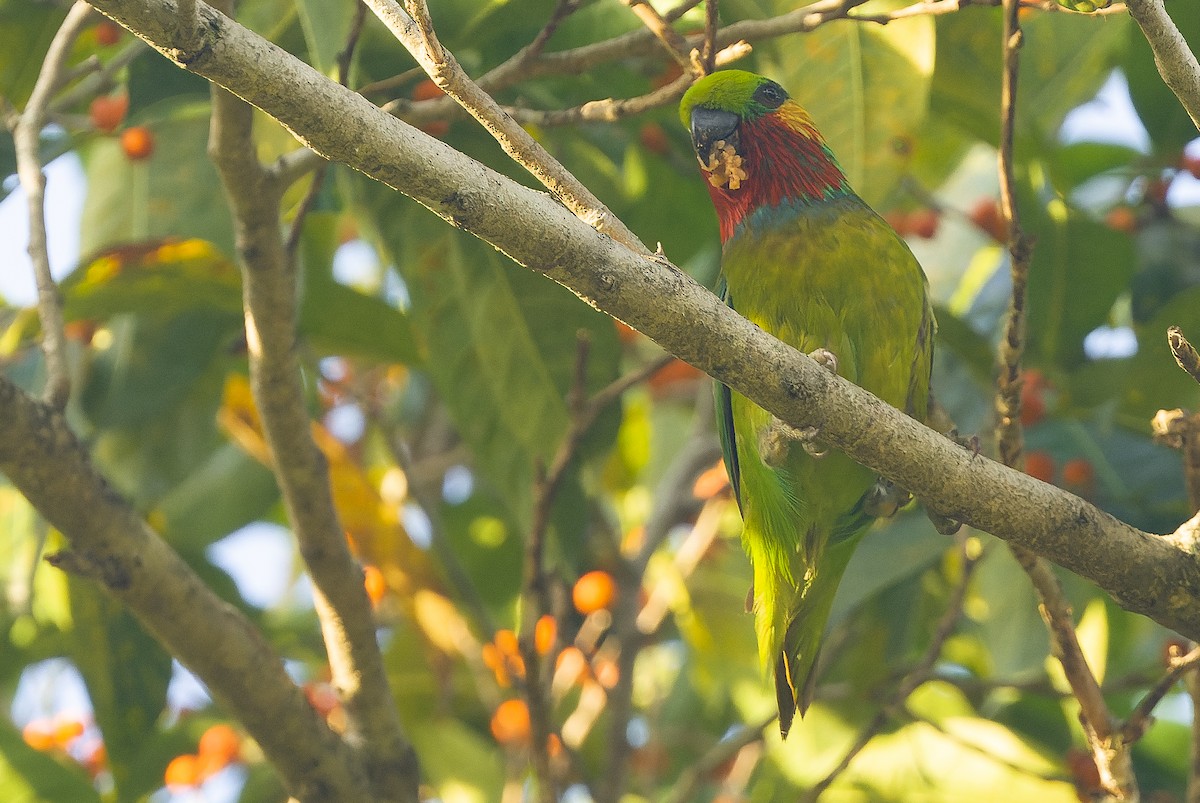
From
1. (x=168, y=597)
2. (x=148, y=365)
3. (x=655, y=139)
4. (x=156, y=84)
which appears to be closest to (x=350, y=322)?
(x=148, y=365)

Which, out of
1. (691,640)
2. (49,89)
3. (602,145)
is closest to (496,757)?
(691,640)

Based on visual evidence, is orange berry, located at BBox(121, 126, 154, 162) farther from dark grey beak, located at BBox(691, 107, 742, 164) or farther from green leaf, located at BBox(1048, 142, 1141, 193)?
green leaf, located at BBox(1048, 142, 1141, 193)

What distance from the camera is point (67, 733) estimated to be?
3717 millimetres

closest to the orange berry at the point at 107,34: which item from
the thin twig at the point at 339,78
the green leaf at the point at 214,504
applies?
the thin twig at the point at 339,78

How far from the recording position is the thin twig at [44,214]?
7.18 ft

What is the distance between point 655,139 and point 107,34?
1.35m

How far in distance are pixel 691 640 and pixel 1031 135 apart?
1.81 meters

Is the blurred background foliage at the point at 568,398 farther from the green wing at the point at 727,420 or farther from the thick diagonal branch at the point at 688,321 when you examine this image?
the thick diagonal branch at the point at 688,321

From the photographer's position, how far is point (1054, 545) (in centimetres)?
182

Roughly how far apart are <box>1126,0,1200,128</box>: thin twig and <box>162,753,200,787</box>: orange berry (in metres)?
2.93

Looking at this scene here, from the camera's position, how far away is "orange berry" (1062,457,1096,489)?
2834 mm

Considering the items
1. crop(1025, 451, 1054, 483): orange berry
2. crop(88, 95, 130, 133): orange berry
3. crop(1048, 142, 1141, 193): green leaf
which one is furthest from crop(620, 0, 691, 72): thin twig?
crop(1048, 142, 1141, 193): green leaf

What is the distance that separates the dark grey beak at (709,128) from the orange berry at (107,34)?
1.38 meters

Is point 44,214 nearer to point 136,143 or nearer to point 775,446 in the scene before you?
point 136,143
